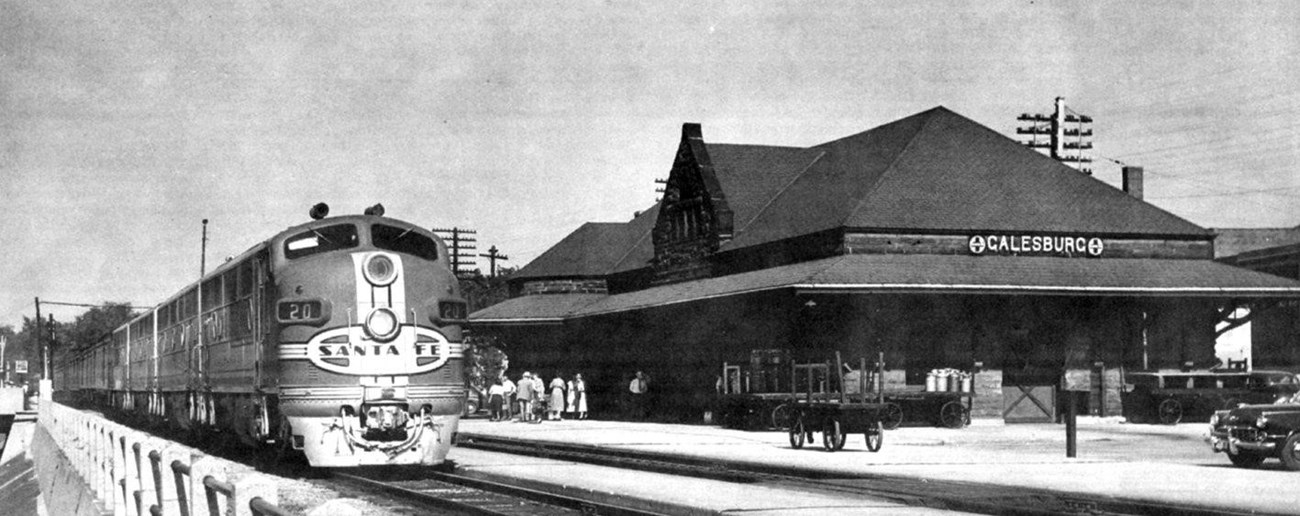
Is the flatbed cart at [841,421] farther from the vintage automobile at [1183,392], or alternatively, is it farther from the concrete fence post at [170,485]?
the concrete fence post at [170,485]

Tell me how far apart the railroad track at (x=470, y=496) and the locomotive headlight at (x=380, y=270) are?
8.93 ft

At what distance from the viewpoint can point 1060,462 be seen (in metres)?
23.1

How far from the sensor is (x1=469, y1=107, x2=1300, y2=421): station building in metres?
36.8

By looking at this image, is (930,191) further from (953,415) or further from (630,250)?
(630,250)

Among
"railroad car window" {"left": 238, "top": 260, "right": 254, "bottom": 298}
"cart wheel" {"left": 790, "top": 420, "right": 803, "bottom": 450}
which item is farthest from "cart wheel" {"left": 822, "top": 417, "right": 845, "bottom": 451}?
"railroad car window" {"left": 238, "top": 260, "right": 254, "bottom": 298}

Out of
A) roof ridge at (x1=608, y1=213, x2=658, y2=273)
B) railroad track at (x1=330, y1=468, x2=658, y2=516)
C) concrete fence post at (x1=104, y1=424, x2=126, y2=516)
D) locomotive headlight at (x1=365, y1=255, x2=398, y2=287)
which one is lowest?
railroad track at (x1=330, y1=468, x2=658, y2=516)

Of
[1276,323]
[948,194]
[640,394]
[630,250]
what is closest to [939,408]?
[948,194]

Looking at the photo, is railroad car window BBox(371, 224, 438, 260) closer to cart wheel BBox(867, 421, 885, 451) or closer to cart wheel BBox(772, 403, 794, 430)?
cart wheel BBox(867, 421, 885, 451)

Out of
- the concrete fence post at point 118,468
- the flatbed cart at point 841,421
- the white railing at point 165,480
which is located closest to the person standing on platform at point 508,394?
the flatbed cart at point 841,421

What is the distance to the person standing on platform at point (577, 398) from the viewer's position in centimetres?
4831

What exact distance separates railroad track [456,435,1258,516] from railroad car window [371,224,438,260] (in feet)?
15.9

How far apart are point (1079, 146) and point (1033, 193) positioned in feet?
91.0

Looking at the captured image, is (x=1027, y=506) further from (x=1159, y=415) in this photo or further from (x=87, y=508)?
(x=1159, y=415)

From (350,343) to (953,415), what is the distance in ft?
69.6
